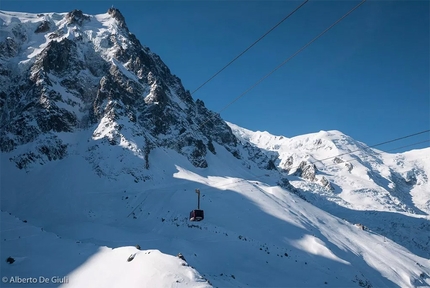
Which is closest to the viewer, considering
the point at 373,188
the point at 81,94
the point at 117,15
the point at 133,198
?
the point at 133,198

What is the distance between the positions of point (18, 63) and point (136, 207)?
60831 mm

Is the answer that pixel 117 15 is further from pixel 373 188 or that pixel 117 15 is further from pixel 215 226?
pixel 373 188

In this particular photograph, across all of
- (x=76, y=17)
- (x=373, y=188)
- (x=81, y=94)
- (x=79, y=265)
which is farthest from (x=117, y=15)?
(x=373, y=188)

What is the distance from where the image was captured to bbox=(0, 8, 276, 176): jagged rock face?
67.8 meters

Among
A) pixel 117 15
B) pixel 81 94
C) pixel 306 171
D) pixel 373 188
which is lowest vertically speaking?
pixel 373 188

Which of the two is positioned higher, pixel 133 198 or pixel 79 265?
pixel 133 198

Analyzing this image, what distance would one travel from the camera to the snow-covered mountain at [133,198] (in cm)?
2434

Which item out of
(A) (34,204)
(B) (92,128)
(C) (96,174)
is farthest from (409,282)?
(B) (92,128)

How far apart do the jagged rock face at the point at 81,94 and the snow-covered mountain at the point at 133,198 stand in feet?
1.12

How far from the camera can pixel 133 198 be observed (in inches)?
2141

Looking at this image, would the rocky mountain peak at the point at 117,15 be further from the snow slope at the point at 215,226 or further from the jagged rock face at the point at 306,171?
the jagged rock face at the point at 306,171

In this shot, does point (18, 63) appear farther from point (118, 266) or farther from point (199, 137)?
point (118, 266)

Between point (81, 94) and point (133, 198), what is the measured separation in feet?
132

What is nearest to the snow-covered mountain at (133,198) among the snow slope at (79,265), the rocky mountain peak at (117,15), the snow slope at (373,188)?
the snow slope at (79,265)
